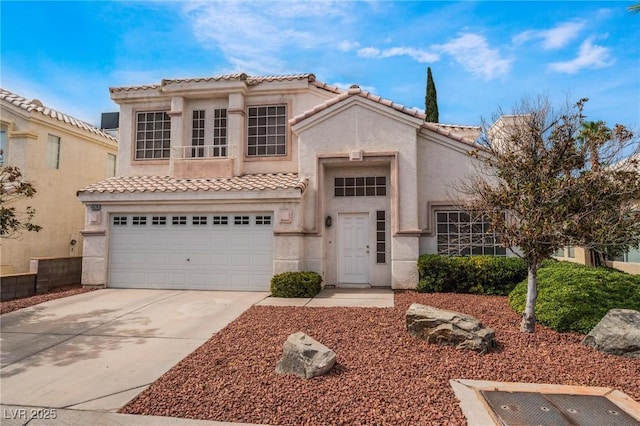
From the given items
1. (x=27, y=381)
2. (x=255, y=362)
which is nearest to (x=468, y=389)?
(x=255, y=362)

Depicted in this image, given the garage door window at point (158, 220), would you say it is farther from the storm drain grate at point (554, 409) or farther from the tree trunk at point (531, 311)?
the storm drain grate at point (554, 409)

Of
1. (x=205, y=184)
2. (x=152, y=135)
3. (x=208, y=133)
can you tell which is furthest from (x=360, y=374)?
(x=152, y=135)

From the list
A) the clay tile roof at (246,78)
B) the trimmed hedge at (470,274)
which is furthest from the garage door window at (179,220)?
the trimmed hedge at (470,274)

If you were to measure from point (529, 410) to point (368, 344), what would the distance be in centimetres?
260

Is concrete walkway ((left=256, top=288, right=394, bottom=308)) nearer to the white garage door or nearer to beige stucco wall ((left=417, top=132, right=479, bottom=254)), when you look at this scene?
the white garage door

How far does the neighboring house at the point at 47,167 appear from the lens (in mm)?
14031

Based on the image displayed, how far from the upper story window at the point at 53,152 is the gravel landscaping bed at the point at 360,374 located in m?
12.8

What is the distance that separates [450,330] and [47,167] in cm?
1616

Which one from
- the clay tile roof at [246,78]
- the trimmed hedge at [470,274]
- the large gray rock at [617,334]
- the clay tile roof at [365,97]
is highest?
the clay tile roof at [246,78]

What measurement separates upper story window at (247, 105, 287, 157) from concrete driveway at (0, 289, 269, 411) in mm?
5574

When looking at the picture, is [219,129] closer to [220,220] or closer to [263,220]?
[220,220]

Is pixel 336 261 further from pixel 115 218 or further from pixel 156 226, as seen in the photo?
pixel 115 218

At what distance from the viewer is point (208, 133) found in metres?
14.3

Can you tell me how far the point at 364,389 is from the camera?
4617mm
